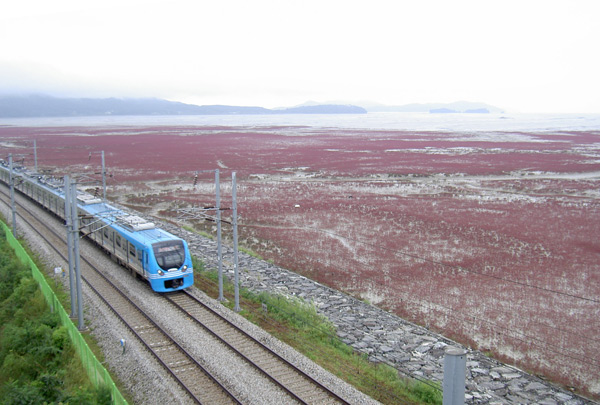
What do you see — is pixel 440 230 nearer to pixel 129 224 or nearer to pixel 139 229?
pixel 139 229

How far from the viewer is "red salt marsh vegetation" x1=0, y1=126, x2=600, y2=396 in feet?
70.3

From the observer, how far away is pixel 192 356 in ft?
54.7

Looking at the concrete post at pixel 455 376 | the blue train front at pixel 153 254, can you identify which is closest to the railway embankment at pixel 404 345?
the blue train front at pixel 153 254

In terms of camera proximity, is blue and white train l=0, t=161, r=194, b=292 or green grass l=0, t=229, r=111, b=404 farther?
blue and white train l=0, t=161, r=194, b=292

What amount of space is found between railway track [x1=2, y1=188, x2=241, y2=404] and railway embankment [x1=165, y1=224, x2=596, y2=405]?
555 cm

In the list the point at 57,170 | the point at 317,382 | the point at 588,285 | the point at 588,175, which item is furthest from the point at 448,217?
the point at 57,170

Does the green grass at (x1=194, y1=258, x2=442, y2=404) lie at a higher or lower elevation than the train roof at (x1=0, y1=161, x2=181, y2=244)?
lower

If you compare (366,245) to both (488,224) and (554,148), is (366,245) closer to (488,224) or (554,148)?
(488,224)

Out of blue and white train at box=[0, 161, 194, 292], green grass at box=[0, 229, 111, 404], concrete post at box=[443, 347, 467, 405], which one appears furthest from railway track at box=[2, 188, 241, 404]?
concrete post at box=[443, 347, 467, 405]

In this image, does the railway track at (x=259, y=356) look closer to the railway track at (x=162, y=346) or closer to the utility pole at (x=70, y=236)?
the railway track at (x=162, y=346)

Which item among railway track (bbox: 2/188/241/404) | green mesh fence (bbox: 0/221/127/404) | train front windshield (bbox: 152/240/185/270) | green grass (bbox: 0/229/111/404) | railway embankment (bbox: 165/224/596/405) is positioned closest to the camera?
green mesh fence (bbox: 0/221/127/404)

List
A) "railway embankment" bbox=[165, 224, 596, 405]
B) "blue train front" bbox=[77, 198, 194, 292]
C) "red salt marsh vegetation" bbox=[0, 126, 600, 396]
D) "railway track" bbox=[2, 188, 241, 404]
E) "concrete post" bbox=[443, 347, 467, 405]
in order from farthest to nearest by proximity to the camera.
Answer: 1. "blue train front" bbox=[77, 198, 194, 292]
2. "red salt marsh vegetation" bbox=[0, 126, 600, 396]
3. "railway embankment" bbox=[165, 224, 596, 405]
4. "railway track" bbox=[2, 188, 241, 404]
5. "concrete post" bbox=[443, 347, 467, 405]

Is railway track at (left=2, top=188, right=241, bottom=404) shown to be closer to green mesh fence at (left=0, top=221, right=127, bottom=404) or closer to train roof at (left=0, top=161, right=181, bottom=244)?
Answer: green mesh fence at (left=0, top=221, right=127, bottom=404)

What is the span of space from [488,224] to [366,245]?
1221cm
